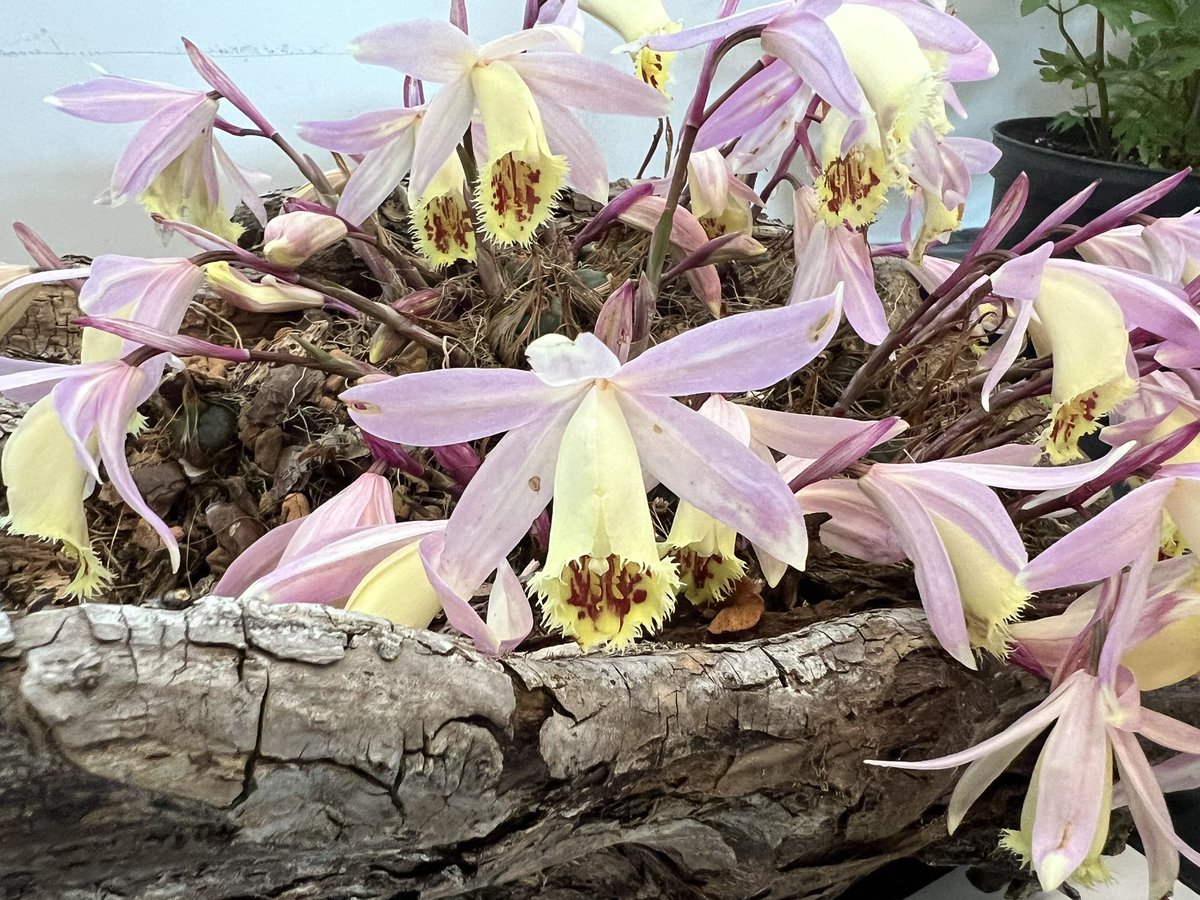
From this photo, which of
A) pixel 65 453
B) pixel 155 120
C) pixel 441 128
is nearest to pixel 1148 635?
pixel 441 128

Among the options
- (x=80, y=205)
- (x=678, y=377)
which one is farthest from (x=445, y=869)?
(x=80, y=205)

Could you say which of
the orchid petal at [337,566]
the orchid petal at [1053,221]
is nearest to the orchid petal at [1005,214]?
the orchid petal at [1053,221]

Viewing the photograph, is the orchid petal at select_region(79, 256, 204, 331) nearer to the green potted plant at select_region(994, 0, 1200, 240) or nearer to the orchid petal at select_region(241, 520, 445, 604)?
the orchid petal at select_region(241, 520, 445, 604)

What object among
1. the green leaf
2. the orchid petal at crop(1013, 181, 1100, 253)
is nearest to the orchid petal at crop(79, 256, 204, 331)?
the orchid petal at crop(1013, 181, 1100, 253)

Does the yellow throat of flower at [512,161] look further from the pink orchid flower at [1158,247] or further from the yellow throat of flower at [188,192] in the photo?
the pink orchid flower at [1158,247]

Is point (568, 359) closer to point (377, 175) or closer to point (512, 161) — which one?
point (512, 161)

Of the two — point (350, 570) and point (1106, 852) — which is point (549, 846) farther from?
point (1106, 852)

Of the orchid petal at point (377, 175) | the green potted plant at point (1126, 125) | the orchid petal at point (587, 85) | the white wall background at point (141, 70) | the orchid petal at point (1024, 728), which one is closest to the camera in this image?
the orchid petal at point (1024, 728)
